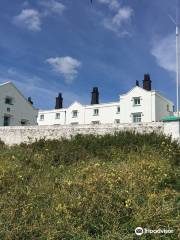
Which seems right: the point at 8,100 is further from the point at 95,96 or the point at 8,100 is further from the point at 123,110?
the point at 95,96

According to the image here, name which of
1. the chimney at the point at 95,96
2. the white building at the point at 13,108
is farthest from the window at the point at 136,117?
the white building at the point at 13,108

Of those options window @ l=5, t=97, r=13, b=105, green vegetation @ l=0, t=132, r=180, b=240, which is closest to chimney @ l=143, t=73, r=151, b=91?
window @ l=5, t=97, r=13, b=105

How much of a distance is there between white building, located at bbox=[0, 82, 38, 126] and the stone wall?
13.6 metres

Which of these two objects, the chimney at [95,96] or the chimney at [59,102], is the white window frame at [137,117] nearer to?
the chimney at [95,96]

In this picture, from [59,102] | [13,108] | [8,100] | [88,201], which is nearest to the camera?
[88,201]

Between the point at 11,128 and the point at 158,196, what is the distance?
1885cm

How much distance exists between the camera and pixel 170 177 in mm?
11961

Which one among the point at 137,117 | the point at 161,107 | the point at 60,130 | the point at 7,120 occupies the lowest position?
the point at 60,130

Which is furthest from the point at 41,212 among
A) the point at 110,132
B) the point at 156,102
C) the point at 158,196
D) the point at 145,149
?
the point at 156,102

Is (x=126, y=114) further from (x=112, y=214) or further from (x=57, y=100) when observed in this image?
(x=112, y=214)

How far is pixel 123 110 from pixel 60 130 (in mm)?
23457

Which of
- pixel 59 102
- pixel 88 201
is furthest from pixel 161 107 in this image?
pixel 88 201

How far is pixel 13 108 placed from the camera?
42062mm

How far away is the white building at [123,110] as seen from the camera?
150 ft
